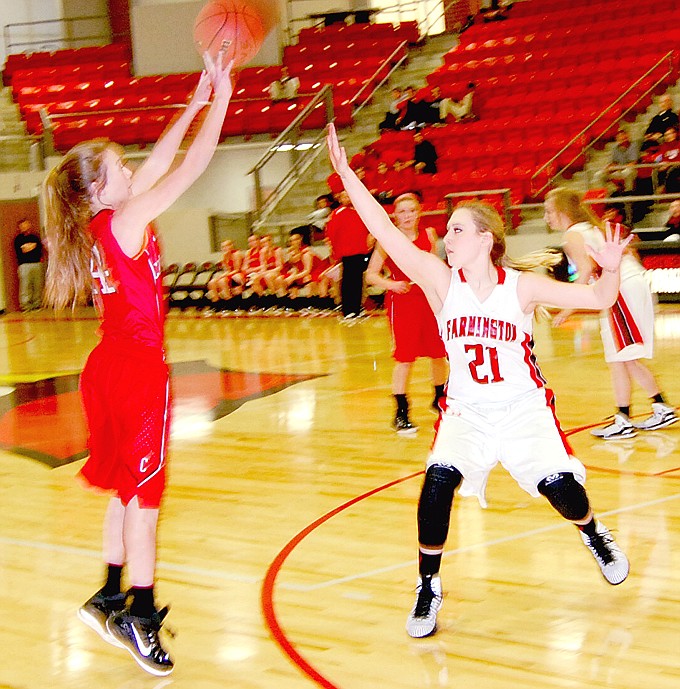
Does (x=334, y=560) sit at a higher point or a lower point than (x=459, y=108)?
lower

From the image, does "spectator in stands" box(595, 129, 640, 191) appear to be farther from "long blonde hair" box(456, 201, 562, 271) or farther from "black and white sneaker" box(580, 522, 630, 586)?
"black and white sneaker" box(580, 522, 630, 586)

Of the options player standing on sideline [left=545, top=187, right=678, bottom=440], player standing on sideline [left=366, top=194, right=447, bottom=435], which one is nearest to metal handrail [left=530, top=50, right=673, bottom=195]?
player standing on sideline [left=366, top=194, right=447, bottom=435]

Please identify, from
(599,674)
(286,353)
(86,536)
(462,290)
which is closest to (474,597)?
(599,674)

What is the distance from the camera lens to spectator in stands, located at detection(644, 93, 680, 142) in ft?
47.2

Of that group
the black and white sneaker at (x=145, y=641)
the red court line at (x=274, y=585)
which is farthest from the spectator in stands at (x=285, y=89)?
the black and white sneaker at (x=145, y=641)

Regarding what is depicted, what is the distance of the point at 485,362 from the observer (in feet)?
11.9

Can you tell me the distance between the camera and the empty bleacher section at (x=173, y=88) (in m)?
19.6

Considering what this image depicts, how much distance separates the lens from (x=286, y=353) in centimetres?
1138

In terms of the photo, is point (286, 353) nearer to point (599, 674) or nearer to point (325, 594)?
point (325, 594)

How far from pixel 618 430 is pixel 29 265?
1511 centimetres

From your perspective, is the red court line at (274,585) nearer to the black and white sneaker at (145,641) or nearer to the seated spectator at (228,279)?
the black and white sneaker at (145,641)

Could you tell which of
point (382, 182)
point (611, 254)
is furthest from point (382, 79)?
point (611, 254)

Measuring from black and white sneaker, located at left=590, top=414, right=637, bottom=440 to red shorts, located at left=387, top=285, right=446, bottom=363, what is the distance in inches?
44.9

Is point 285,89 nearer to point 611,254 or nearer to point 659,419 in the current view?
point 659,419
